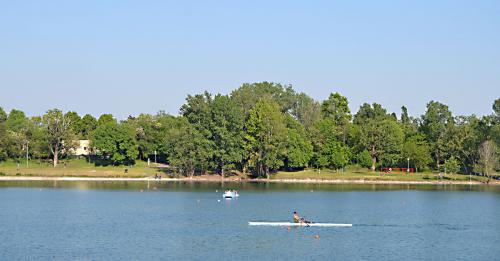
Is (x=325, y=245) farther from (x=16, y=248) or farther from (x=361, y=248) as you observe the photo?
(x=16, y=248)

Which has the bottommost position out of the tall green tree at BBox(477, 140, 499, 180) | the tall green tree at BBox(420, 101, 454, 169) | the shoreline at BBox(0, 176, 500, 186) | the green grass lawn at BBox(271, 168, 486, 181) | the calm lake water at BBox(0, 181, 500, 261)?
the calm lake water at BBox(0, 181, 500, 261)

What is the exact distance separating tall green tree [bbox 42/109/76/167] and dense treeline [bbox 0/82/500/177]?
0.25 m

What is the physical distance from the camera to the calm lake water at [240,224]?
215 feet

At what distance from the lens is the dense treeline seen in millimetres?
165900

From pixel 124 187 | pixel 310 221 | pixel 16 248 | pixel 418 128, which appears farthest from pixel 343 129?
pixel 16 248

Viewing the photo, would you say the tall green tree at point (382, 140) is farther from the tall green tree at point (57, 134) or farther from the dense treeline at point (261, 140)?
the tall green tree at point (57, 134)

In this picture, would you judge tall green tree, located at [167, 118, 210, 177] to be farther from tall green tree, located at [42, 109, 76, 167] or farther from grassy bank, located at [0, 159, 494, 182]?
tall green tree, located at [42, 109, 76, 167]

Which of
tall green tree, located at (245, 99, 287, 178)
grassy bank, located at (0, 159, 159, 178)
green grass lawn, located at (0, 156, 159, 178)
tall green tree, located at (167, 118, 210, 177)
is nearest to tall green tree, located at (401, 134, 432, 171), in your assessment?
tall green tree, located at (245, 99, 287, 178)

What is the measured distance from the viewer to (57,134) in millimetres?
178125

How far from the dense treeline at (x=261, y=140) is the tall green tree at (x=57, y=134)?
0.25 metres

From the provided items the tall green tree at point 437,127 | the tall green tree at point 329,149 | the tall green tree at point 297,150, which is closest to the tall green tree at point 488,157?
the tall green tree at point 437,127

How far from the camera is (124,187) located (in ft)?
467

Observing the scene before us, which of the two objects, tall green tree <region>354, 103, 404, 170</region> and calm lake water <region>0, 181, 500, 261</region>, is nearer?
calm lake water <region>0, 181, 500, 261</region>

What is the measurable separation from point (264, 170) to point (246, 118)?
51.6 ft
